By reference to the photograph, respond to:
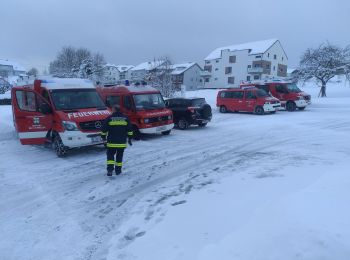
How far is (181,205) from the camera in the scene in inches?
232

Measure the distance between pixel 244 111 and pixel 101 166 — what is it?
54.0 feet

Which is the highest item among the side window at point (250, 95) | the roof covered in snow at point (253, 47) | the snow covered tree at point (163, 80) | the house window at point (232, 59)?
the roof covered in snow at point (253, 47)

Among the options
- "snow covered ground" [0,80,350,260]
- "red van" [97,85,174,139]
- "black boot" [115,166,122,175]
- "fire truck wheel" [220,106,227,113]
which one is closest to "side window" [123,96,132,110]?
"red van" [97,85,174,139]

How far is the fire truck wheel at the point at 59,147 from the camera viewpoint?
→ 33.9ft

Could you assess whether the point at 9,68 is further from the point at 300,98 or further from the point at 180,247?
the point at 180,247

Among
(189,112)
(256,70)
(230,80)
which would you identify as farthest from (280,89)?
(230,80)

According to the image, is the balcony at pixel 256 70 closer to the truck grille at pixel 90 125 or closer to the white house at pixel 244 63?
the white house at pixel 244 63

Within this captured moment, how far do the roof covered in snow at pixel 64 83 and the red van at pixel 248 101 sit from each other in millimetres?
13979

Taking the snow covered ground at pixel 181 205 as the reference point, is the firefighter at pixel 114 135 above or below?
above

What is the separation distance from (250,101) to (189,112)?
8535mm

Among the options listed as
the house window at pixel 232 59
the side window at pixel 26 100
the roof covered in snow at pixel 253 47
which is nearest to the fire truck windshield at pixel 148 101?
the side window at pixel 26 100

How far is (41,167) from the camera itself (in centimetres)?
923

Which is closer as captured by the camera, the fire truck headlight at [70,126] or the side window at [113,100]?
the fire truck headlight at [70,126]

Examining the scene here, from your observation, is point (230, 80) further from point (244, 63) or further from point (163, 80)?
point (163, 80)
